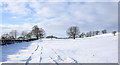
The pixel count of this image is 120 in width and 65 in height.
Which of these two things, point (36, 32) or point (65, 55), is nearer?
point (65, 55)

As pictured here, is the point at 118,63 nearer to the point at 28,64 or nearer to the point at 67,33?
the point at 28,64

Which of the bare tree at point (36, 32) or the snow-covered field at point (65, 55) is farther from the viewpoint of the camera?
the bare tree at point (36, 32)

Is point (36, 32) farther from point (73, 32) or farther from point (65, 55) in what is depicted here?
point (65, 55)

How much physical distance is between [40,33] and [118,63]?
64207 millimetres

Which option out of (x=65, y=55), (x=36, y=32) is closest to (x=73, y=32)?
(x=36, y=32)

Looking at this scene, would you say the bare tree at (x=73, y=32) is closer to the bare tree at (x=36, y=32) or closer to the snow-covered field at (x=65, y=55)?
the bare tree at (x=36, y=32)

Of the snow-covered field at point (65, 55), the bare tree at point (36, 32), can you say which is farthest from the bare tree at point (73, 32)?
the snow-covered field at point (65, 55)

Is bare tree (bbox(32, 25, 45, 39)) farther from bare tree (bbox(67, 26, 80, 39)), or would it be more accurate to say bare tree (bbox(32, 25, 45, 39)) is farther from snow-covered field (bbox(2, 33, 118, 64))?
snow-covered field (bbox(2, 33, 118, 64))

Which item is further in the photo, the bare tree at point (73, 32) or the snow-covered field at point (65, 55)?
the bare tree at point (73, 32)

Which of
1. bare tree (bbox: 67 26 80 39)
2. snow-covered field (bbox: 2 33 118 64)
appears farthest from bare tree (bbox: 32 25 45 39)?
snow-covered field (bbox: 2 33 118 64)

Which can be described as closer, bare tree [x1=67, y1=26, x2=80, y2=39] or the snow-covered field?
the snow-covered field

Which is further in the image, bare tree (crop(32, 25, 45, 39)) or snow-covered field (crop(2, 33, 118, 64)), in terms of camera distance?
bare tree (crop(32, 25, 45, 39))

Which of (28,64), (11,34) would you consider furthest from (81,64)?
(11,34)

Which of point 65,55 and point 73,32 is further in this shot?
point 73,32
